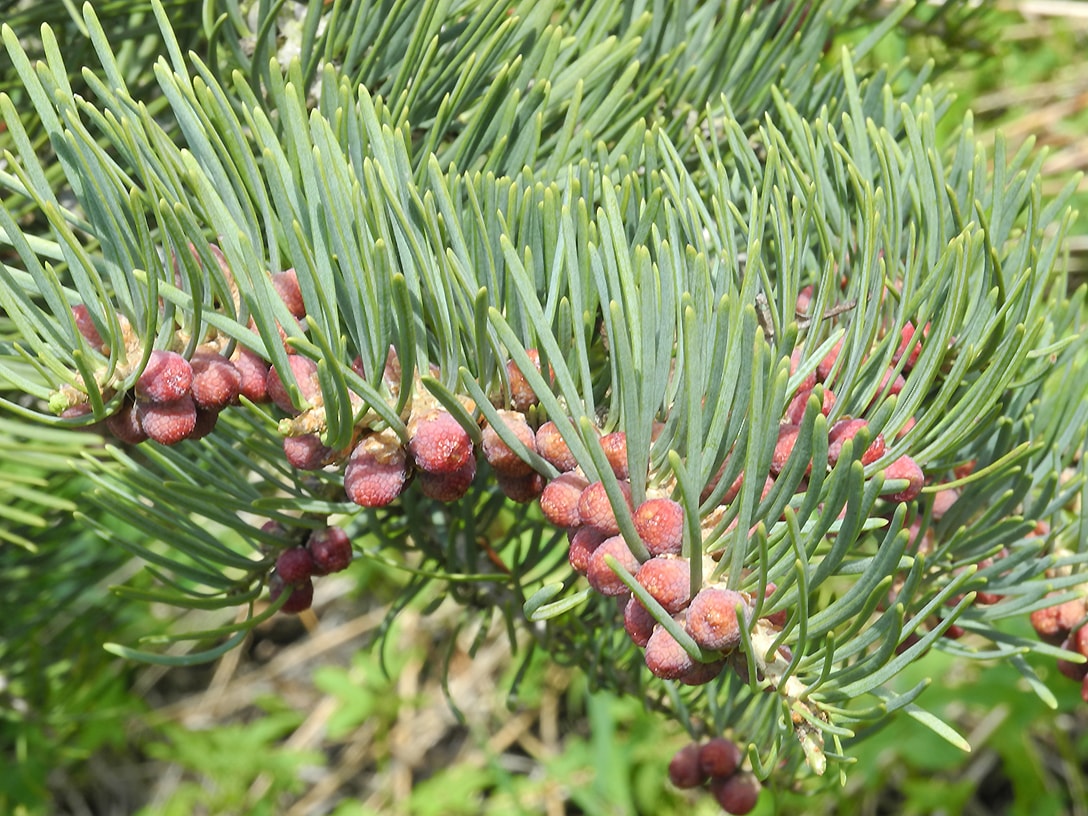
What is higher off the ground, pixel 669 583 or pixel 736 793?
pixel 669 583

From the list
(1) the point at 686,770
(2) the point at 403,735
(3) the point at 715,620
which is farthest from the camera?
(2) the point at 403,735

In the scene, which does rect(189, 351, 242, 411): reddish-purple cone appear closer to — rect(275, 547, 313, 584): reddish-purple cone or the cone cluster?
rect(275, 547, 313, 584): reddish-purple cone

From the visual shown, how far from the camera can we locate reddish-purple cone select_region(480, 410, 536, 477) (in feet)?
1.22

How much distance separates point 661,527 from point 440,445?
8 cm

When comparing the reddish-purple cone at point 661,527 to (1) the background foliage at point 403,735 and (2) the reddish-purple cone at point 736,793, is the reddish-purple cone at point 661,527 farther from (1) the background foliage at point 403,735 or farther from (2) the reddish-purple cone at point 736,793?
(1) the background foliage at point 403,735

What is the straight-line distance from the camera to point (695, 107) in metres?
0.55

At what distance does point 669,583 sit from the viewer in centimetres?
33

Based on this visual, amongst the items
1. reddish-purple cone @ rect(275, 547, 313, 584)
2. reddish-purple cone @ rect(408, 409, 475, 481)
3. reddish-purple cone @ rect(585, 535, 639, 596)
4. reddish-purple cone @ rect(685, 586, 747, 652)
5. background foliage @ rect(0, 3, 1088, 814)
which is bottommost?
background foliage @ rect(0, 3, 1088, 814)

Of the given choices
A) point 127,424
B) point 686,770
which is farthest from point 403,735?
point 127,424

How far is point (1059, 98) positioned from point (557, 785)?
1.48 m

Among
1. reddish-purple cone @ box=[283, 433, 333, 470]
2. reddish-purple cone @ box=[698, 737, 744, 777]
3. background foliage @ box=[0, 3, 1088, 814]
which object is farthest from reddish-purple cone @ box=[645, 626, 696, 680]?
background foliage @ box=[0, 3, 1088, 814]

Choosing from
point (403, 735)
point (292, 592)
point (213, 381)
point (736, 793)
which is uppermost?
point (213, 381)

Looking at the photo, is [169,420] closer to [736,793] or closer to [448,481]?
[448,481]

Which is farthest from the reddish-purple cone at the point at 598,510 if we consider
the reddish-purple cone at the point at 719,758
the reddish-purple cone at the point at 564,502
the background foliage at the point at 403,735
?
the background foliage at the point at 403,735
